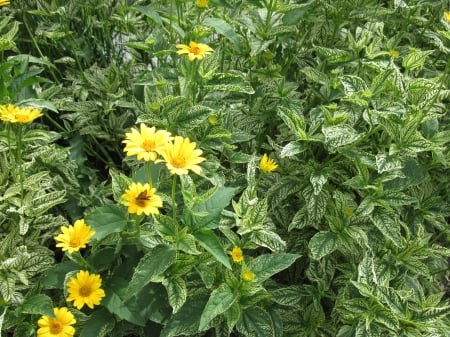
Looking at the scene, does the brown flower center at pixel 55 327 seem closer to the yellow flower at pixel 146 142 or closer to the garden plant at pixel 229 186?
the garden plant at pixel 229 186

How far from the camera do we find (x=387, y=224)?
161 centimetres

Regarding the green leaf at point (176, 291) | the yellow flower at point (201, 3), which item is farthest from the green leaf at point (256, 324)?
the yellow flower at point (201, 3)

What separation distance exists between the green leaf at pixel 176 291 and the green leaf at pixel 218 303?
0.23ft

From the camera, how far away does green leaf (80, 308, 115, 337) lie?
143cm

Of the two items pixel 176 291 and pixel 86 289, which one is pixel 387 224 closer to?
pixel 176 291

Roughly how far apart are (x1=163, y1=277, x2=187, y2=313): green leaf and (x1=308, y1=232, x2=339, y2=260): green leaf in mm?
460

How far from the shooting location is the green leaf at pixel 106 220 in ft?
4.42

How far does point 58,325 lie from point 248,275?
0.54m

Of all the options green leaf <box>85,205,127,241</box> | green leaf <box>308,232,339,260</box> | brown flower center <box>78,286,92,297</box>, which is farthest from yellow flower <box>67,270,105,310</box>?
green leaf <box>308,232,339,260</box>

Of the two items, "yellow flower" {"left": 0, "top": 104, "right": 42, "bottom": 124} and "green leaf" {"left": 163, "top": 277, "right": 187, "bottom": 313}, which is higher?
"yellow flower" {"left": 0, "top": 104, "right": 42, "bottom": 124}

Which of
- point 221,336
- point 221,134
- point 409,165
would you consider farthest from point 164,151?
point 409,165

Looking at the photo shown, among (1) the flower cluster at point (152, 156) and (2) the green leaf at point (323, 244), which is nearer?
(1) the flower cluster at point (152, 156)

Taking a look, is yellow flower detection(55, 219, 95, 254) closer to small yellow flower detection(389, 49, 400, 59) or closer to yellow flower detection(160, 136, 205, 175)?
yellow flower detection(160, 136, 205, 175)

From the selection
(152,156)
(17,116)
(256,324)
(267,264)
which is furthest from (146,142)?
(256,324)
